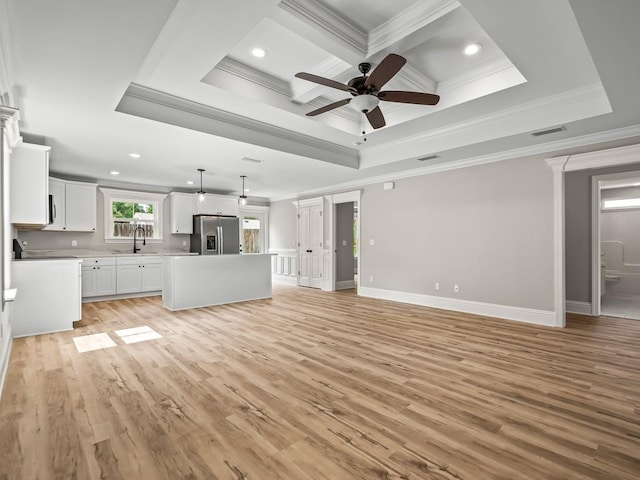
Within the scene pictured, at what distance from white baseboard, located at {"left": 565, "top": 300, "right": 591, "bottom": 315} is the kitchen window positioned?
27.5 feet

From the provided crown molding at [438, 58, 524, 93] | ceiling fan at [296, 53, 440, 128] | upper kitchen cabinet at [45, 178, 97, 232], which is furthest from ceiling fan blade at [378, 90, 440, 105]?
upper kitchen cabinet at [45, 178, 97, 232]

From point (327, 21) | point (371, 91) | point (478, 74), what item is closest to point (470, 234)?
point (478, 74)

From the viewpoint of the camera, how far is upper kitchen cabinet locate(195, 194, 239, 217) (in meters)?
8.13

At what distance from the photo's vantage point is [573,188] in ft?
17.5

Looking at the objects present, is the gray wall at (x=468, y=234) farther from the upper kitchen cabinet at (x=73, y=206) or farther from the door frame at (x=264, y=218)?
the upper kitchen cabinet at (x=73, y=206)

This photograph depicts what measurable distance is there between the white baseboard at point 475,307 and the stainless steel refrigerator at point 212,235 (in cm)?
378

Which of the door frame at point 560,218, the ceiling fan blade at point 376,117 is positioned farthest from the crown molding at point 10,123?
the door frame at point 560,218

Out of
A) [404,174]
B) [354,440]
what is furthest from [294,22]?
[404,174]

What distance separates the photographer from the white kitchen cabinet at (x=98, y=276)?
6262 millimetres

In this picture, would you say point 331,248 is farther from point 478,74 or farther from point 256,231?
point 478,74

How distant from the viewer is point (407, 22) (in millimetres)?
2629

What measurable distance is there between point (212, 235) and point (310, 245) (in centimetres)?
244

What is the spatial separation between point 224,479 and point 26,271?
4114 mm

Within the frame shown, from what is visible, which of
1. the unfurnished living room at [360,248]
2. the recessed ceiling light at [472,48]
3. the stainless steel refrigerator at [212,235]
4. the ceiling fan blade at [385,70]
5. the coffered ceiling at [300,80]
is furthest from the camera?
the stainless steel refrigerator at [212,235]
